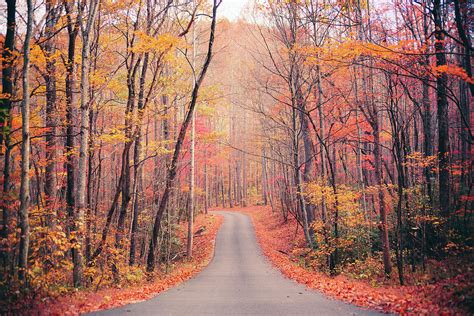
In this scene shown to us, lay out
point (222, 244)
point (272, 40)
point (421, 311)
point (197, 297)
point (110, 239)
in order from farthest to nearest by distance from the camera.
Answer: point (222, 244)
point (272, 40)
point (110, 239)
point (197, 297)
point (421, 311)

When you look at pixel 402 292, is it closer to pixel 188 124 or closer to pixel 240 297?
pixel 240 297

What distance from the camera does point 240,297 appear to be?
8.39 m

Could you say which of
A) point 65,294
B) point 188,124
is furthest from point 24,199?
point 188,124

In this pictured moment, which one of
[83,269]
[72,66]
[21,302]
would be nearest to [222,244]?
[83,269]

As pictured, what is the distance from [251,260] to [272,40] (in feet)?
35.9

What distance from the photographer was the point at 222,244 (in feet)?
74.2

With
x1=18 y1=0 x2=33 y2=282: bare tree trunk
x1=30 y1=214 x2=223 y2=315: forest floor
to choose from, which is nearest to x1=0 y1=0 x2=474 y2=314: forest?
x1=18 y1=0 x2=33 y2=282: bare tree trunk

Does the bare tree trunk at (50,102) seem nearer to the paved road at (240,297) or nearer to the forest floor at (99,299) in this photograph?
the forest floor at (99,299)

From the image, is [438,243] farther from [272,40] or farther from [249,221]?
[249,221]

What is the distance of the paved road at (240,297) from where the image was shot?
6.63 metres

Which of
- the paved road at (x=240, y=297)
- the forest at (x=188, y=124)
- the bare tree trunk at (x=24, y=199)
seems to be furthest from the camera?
the forest at (x=188, y=124)

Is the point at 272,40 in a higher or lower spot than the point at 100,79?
higher

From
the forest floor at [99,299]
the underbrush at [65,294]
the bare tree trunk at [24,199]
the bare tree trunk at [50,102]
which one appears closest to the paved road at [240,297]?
the forest floor at [99,299]

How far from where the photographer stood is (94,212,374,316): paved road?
261 inches
